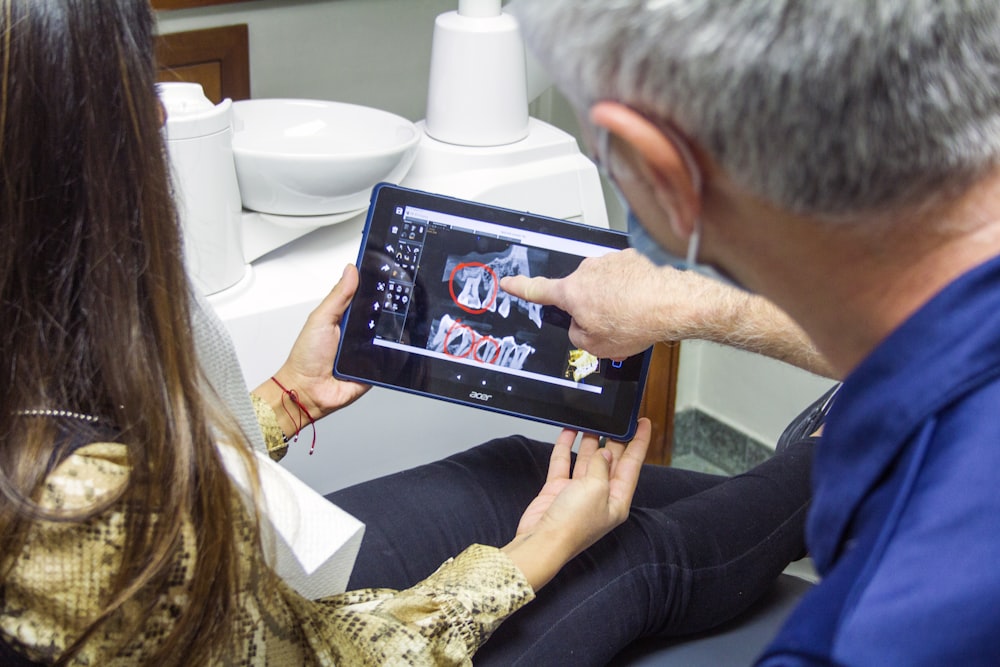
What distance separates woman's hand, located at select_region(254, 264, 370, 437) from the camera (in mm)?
994

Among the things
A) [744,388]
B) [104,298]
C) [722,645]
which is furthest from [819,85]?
[744,388]

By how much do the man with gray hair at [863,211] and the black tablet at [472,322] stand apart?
48cm

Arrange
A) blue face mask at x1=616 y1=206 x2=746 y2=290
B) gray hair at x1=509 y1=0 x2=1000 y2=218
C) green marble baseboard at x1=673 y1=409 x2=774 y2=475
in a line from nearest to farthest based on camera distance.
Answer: gray hair at x1=509 y1=0 x2=1000 y2=218, blue face mask at x1=616 y1=206 x2=746 y2=290, green marble baseboard at x1=673 y1=409 x2=774 y2=475

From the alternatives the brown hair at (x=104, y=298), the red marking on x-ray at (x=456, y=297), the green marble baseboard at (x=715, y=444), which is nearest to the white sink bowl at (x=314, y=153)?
the red marking on x-ray at (x=456, y=297)

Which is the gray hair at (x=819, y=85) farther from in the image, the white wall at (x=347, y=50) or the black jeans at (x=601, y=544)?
the white wall at (x=347, y=50)

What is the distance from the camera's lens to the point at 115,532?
557 millimetres

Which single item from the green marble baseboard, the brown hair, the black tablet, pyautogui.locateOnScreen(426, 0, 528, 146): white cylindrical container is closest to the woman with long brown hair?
the brown hair

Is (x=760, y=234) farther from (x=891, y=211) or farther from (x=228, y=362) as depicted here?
(x=228, y=362)

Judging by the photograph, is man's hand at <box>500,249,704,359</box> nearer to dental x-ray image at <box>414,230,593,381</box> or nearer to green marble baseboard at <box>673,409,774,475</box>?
dental x-ray image at <box>414,230,593,381</box>

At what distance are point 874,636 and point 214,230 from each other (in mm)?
767

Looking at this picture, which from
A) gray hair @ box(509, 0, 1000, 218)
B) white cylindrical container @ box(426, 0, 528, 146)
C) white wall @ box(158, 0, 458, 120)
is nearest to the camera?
gray hair @ box(509, 0, 1000, 218)

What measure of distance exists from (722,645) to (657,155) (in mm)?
601

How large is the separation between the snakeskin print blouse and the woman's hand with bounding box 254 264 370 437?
0.26 meters

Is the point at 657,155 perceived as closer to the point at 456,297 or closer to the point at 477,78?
the point at 456,297
